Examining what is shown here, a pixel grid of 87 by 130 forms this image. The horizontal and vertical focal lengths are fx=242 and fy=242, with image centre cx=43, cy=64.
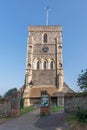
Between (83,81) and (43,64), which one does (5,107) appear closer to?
(83,81)

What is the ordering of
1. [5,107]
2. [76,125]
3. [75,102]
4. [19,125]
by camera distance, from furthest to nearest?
[5,107] < [75,102] < [19,125] < [76,125]

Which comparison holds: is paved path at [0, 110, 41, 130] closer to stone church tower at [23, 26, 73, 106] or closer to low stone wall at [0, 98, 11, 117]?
low stone wall at [0, 98, 11, 117]

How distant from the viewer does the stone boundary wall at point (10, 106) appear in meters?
23.0

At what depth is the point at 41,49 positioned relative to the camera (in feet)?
205

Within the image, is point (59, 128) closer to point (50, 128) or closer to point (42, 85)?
point (50, 128)

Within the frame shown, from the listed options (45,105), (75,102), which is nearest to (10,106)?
(45,105)

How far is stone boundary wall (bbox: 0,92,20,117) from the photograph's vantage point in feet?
75.3

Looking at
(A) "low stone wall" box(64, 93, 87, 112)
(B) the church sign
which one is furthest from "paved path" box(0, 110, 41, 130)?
(A) "low stone wall" box(64, 93, 87, 112)

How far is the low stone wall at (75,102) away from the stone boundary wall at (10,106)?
4727 millimetres

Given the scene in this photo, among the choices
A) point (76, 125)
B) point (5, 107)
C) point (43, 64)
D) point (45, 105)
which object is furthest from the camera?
point (43, 64)

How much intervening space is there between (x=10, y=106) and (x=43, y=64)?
3827 cm

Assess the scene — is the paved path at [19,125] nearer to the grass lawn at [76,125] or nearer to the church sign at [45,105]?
the grass lawn at [76,125]

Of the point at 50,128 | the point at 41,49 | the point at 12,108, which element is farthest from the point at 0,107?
the point at 41,49

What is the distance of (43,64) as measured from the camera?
2403 inches
